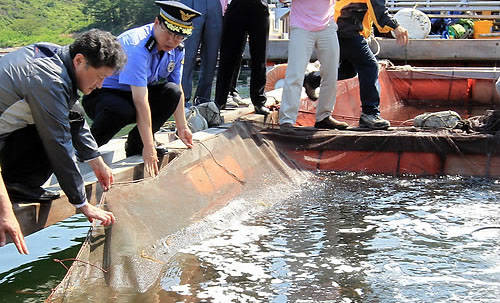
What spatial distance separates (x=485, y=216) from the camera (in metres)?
4.61

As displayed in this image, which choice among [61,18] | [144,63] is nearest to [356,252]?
[144,63]

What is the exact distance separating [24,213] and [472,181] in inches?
144

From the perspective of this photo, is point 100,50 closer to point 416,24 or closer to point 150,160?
point 150,160

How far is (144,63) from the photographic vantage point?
14.1ft

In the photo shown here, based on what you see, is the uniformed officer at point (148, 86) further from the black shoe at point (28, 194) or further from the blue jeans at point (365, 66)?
the blue jeans at point (365, 66)

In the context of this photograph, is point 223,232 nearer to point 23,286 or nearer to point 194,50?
point 23,286

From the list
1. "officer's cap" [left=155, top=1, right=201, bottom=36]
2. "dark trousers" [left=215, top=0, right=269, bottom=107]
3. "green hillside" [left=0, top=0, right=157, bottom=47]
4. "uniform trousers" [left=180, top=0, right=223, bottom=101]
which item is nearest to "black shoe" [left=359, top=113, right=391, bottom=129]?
"dark trousers" [left=215, top=0, right=269, bottom=107]

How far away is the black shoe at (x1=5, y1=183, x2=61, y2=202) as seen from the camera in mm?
3469

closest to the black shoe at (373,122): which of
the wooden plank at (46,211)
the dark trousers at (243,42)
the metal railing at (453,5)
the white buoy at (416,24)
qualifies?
the dark trousers at (243,42)

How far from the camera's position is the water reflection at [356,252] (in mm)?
3434

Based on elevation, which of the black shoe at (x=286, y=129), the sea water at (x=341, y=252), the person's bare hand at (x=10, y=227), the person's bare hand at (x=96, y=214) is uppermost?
the person's bare hand at (x=10, y=227)

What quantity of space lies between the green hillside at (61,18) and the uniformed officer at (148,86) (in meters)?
55.4

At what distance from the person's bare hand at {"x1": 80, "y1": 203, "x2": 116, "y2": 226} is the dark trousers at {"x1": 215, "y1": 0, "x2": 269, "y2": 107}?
9.65ft

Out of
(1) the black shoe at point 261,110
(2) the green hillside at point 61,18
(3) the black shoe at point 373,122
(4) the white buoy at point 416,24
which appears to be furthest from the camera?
(2) the green hillside at point 61,18
